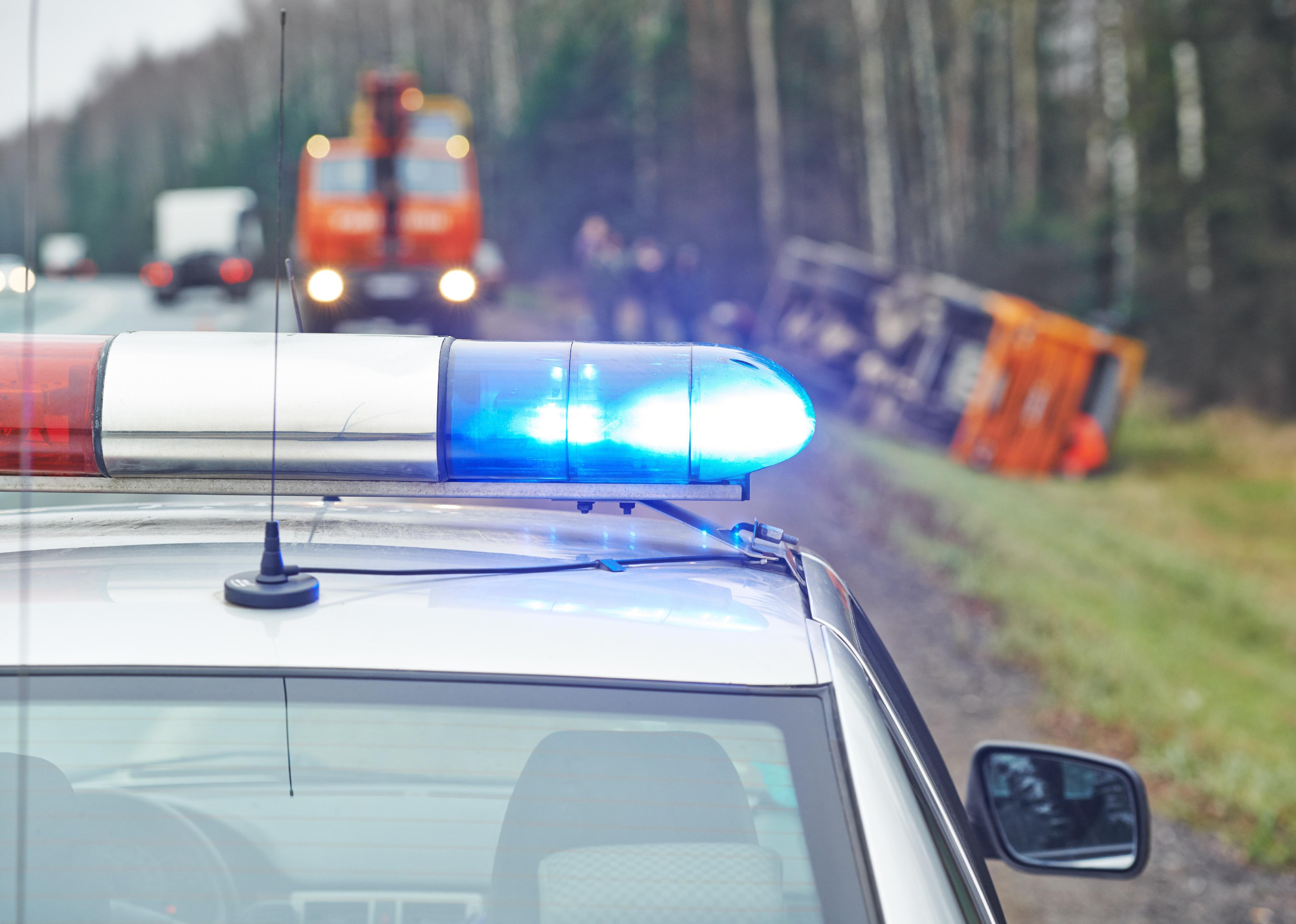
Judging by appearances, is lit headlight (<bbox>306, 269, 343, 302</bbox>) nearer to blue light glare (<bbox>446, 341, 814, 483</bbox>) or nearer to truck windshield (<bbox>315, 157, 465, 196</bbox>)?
blue light glare (<bbox>446, 341, 814, 483</bbox>)

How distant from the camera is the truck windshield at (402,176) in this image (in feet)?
58.1

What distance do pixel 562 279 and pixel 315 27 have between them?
92.7 feet

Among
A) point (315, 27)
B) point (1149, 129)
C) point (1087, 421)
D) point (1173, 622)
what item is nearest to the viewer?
point (1173, 622)

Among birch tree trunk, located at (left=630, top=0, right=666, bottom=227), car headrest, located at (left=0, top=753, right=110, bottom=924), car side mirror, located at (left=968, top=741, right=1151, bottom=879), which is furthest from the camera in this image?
birch tree trunk, located at (left=630, top=0, right=666, bottom=227)

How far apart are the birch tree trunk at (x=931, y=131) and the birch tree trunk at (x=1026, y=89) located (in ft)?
6.22

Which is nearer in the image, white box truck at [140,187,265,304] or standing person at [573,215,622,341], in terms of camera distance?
standing person at [573,215,622,341]

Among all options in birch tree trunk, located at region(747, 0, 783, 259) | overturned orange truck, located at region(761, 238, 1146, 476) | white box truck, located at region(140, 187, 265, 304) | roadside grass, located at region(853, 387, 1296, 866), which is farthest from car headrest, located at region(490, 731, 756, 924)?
birch tree trunk, located at region(747, 0, 783, 259)

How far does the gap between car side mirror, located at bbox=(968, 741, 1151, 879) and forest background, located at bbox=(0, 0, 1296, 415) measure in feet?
5.76

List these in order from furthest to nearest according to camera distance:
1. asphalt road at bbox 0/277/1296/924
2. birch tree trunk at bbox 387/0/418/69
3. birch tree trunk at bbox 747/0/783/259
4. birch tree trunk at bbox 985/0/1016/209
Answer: birch tree trunk at bbox 387/0/418/69 → birch tree trunk at bbox 985/0/1016/209 → birch tree trunk at bbox 747/0/783/259 → asphalt road at bbox 0/277/1296/924

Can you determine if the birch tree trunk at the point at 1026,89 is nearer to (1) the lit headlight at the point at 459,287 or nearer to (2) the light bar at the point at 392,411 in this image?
(1) the lit headlight at the point at 459,287

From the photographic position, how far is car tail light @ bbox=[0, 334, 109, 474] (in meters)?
1.58

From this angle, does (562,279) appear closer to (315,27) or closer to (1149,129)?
(1149,129)

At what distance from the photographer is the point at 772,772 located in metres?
1.37

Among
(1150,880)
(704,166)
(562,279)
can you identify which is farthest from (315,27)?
Result: (1150,880)
